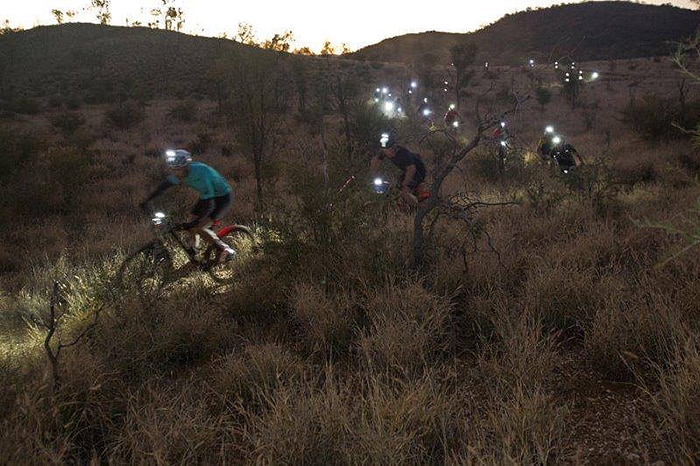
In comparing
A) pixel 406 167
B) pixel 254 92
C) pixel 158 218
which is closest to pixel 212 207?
pixel 158 218

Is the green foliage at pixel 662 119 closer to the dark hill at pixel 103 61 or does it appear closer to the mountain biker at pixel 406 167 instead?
the mountain biker at pixel 406 167

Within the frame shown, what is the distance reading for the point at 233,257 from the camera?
6145mm

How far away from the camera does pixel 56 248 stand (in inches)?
303

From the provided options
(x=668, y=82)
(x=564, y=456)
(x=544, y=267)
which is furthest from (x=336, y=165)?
(x=668, y=82)

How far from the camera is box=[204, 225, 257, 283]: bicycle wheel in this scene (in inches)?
231

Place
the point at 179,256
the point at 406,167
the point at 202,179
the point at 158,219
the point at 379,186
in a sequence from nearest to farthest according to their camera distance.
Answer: the point at 158,219, the point at 202,179, the point at 379,186, the point at 179,256, the point at 406,167

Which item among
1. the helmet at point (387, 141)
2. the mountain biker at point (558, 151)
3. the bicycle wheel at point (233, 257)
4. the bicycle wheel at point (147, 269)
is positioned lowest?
the bicycle wheel at point (233, 257)

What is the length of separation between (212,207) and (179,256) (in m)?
1.12

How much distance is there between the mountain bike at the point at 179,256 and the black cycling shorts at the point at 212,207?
229 mm

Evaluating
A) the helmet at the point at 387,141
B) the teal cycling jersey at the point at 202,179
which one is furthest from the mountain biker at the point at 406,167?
→ the teal cycling jersey at the point at 202,179

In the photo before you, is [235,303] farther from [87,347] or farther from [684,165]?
[684,165]

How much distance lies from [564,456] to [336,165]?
420cm

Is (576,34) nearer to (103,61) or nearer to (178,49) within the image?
(178,49)

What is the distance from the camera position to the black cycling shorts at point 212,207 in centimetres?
609
